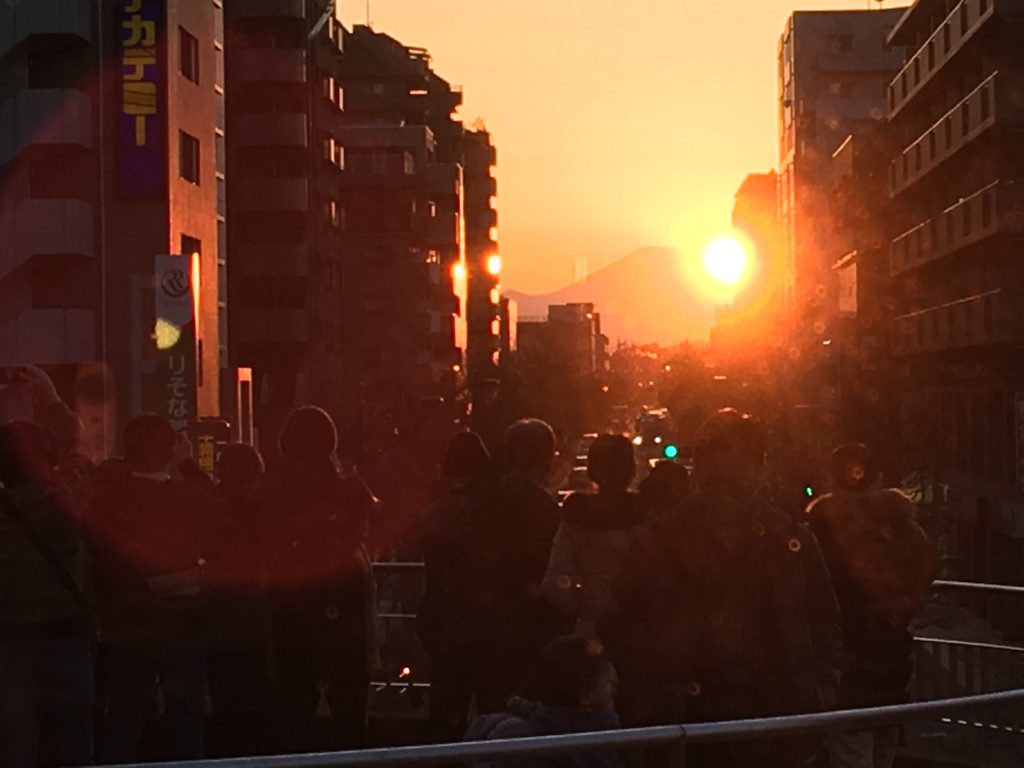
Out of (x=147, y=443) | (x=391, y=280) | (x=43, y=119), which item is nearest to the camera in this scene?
(x=147, y=443)

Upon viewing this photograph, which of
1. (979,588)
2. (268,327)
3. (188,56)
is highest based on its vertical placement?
(188,56)

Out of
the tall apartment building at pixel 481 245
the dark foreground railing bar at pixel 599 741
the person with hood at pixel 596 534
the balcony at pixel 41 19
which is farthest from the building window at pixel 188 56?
the tall apartment building at pixel 481 245

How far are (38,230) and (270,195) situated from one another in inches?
780

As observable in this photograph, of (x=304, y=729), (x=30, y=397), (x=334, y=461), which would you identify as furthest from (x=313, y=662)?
→ (x=30, y=397)

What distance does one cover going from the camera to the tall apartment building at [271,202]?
6053 cm

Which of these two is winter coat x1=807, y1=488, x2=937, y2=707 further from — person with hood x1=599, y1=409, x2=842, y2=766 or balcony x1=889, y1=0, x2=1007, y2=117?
balcony x1=889, y1=0, x2=1007, y2=117

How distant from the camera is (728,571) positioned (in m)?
6.13

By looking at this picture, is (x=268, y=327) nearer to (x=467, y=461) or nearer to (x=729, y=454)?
(x=467, y=461)

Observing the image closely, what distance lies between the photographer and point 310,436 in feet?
27.1

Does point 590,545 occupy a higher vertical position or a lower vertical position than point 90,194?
lower

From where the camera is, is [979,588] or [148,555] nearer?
[148,555]

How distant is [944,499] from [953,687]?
Result: 144 feet

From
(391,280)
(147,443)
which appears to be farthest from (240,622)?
(391,280)

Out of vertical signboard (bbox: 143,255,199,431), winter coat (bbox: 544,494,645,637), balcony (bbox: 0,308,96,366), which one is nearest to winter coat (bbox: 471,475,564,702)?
winter coat (bbox: 544,494,645,637)
